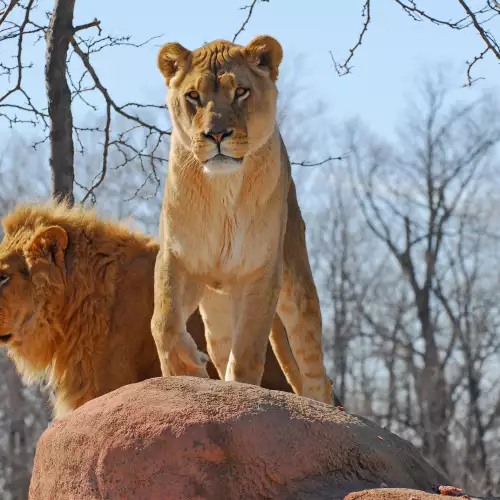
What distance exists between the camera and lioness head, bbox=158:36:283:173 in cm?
455

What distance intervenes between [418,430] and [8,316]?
689 inches

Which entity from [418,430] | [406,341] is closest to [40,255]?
[418,430]

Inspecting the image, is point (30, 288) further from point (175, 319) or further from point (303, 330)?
point (303, 330)

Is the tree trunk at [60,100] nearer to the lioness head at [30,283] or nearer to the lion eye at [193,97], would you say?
the lioness head at [30,283]

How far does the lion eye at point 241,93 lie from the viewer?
15.5ft

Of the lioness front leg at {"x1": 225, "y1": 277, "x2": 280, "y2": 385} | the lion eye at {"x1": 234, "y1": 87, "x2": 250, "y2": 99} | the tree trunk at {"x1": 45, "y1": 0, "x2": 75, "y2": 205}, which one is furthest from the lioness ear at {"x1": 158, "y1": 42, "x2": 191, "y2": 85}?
the tree trunk at {"x1": 45, "y1": 0, "x2": 75, "y2": 205}

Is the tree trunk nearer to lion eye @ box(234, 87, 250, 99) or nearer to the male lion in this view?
the male lion

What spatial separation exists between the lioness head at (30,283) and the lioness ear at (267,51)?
66.8 inches

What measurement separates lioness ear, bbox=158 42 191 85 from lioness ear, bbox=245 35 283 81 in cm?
32

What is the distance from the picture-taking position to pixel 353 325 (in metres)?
25.2

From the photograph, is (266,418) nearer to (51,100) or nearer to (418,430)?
(51,100)

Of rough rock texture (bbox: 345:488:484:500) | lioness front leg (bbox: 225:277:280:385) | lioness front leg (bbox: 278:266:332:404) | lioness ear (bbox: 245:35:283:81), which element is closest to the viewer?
rough rock texture (bbox: 345:488:484:500)

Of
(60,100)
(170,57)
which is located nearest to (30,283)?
(170,57)

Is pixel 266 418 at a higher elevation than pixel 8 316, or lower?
lower
